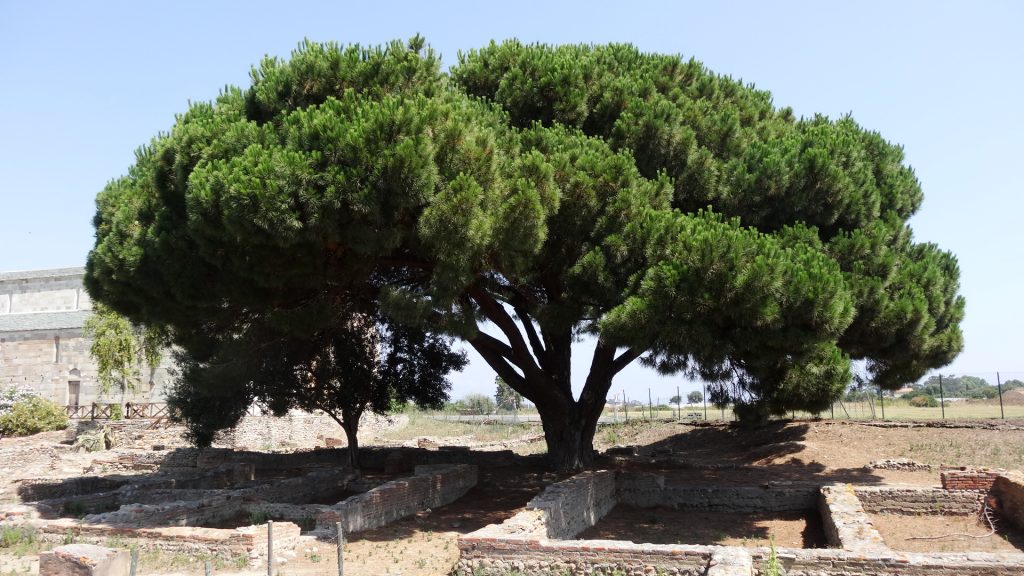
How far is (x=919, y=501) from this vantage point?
12.6 meters

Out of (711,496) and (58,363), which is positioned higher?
(58,363)

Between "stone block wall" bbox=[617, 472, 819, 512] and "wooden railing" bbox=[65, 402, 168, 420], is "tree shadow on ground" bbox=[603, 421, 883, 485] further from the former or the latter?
"wooden railing" bbox=[65, 402, 168, 420]

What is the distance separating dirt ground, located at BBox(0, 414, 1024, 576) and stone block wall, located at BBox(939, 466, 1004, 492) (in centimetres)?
112

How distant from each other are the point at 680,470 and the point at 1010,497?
7.26 metres

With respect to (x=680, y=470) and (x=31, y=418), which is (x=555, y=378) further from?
(x=31, y=418)

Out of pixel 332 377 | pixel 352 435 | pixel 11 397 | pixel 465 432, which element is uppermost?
pixel 332 377

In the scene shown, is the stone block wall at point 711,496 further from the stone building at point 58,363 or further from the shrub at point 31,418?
the stone building at point 58,363

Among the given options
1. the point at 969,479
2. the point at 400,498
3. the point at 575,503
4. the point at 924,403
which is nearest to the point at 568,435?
the point at 575,503

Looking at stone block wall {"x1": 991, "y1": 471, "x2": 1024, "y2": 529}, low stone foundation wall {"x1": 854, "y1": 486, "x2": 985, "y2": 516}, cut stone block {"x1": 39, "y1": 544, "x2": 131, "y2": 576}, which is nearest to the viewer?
cut stone block {"x1": 39, "y1": 544, "x2": 131, "y2": 576}

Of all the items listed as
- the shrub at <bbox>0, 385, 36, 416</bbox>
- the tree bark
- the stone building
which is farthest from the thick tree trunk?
the stone building

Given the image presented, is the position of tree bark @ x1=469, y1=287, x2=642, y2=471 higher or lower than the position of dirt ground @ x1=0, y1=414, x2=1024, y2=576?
higher

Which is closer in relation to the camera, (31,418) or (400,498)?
(400,498)

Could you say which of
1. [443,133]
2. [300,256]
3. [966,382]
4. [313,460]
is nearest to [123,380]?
[313,460]

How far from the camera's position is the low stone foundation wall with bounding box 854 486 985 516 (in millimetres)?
12305
